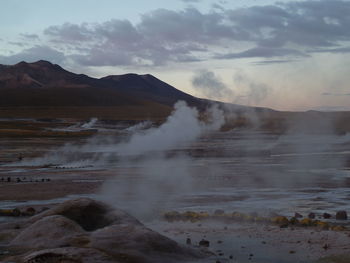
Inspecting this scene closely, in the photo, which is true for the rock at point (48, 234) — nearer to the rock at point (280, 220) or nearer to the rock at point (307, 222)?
the rock at point (280, 220)

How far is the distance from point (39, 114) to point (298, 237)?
16429 cm

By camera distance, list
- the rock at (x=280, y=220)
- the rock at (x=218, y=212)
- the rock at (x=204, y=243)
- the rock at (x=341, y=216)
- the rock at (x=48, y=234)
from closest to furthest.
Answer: the rock at (x=48, y=234) → the rock at (x=204, y=243) → the rock at (x=280, y=220) → the rock at (x=341, y=216) → the rock at (x=218, y=212)

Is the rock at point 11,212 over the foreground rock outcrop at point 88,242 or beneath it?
beneath

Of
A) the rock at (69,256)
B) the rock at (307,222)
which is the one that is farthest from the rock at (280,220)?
the rock at (69,256)

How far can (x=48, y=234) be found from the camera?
1720 cm

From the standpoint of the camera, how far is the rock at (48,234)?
16.5 meters

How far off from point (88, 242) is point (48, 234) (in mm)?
2297

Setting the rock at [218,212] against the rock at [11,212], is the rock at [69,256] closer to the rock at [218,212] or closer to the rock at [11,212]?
the rock at [218,212]

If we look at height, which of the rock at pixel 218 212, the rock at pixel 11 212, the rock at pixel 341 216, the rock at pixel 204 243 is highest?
the rock at pixel 341 216

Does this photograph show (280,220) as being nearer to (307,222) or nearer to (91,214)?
(307,222)

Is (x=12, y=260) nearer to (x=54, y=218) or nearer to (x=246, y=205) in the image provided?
(x=54, y=218)

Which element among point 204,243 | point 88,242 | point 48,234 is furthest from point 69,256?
point 204,243

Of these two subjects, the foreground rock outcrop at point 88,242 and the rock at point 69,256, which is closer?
the rock at point 69,256

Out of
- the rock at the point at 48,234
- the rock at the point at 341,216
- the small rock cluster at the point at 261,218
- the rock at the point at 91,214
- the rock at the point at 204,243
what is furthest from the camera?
the rock at the point at 341,216
